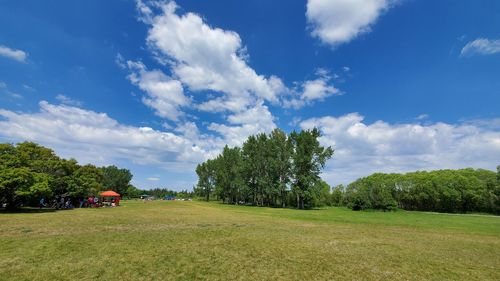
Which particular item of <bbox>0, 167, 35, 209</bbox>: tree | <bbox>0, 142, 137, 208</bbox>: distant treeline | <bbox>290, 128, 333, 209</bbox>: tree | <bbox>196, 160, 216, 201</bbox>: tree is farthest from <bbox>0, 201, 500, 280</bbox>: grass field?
<bbox>196, 160, 216, 201</bbox>: tree

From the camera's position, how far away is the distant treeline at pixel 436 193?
58250 millimetres

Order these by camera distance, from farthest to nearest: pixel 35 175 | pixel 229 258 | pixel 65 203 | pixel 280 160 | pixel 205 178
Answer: pixel 205 178 → pixel 280 160 → pixel 65 203 → pixel 35 175 → pixel 229 258

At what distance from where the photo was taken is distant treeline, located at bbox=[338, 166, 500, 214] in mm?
58250

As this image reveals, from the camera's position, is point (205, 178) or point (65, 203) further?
point (205, 178)

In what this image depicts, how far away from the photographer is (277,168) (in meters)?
63.2

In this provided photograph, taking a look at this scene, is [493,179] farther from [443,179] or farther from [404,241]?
[404,241]

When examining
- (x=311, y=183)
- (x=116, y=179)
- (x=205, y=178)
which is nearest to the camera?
(x=311, y=183)

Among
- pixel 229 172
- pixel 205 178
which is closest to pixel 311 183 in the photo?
pixel 229 172

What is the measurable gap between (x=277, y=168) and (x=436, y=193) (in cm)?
4366

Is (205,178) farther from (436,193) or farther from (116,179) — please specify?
(436,193)

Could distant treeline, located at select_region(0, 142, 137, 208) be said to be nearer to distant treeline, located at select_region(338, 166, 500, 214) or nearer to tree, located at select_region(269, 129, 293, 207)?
tree, located at select_region(269, 129, 293, 207)

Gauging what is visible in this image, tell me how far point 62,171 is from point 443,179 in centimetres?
8571

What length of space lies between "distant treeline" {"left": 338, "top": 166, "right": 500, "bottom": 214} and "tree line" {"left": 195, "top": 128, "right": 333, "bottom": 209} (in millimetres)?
10362

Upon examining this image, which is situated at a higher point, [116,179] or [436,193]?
[116,179]
